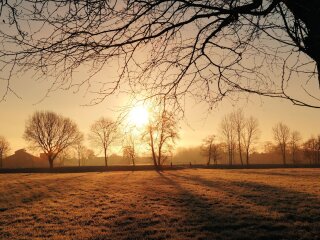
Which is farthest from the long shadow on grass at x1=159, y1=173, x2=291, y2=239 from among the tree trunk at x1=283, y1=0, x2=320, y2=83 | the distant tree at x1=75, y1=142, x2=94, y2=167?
the distant tree at x1=75, y1=142, x2=94, y2=167

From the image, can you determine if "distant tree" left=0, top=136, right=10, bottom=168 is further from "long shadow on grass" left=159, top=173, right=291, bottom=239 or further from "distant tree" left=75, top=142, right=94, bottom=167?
"long shadow on grass" left=159, top=173, right=291, bottom=239

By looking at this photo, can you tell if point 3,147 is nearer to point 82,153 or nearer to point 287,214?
point 82,153

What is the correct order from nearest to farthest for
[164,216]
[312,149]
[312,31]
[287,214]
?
[312,31]
[287,214]
[164,216]
[312,149]

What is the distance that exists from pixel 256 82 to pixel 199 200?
1311cm

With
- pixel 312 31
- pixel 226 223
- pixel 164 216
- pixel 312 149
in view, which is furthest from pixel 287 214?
pixel 312 149

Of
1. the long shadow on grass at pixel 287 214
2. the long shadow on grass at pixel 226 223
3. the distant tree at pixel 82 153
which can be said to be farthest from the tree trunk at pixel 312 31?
the distant tree at pixel 82 153

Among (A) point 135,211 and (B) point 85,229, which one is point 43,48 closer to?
(B) point 85,229

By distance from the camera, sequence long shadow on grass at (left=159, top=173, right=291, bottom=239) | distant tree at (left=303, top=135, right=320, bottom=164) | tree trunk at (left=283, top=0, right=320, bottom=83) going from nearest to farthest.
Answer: tree trunk at (left=283, top=0, right=320, bottom=83) < long shadow on grass at (left=159, top=173, right=291, bottom=239) < distant tree at (left=303, top=135, right=320, bottom=164)

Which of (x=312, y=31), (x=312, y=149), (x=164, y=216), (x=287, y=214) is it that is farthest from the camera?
(x=312, y=149)

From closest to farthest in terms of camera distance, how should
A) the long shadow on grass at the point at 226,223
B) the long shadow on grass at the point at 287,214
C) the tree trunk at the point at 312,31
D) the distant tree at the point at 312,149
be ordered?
the tree trunk at the point at 312,31, the long shadow on grass at the point at 226,223, the long shadow on grass at the point at 287,214, the distant tree at the point at 312,149

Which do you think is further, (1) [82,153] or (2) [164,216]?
(1) [82,153]

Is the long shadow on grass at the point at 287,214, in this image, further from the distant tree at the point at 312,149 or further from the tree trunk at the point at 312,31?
the distant tree at the point at 312,149

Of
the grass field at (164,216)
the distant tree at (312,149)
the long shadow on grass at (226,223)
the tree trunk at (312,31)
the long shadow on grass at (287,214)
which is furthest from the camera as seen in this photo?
the distant tree at (312,149)

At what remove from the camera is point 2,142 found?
97.8 meters
